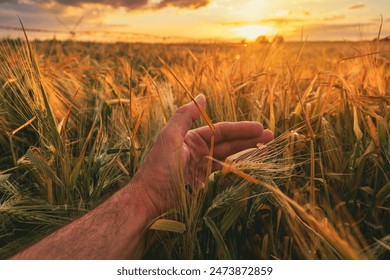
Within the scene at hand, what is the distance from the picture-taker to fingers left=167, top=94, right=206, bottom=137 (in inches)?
41.2

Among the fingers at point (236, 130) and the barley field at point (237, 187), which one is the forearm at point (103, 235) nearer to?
the barley field at point (237, 187)

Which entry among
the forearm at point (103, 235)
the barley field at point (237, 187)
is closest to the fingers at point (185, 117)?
the barley field at point (237, 187)

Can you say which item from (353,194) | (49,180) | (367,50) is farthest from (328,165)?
(49,180)

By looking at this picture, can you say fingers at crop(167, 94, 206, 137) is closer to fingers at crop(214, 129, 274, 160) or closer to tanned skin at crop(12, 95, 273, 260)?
tanned skin at crop(12, 95, 273, 260)

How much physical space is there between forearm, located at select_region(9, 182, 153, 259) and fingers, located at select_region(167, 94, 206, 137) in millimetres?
222

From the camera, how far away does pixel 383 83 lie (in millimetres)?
1303

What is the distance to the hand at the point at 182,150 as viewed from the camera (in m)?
0.99

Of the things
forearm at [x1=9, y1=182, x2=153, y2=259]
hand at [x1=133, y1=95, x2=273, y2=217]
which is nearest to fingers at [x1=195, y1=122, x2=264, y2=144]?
hand at [x1=133, y1=95, x2=273, y2=217]

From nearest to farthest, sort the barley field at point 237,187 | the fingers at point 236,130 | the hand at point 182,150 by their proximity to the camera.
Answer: the barley field at point 237,187 < the hand at point 182,150 < the fingers at point 236,130

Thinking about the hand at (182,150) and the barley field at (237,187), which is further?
the hand at (182,150)

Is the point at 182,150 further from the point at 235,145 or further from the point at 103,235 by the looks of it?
the point at 103,235

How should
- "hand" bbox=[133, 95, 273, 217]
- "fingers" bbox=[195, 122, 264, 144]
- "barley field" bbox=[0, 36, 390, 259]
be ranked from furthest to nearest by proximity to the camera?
1. "fingers" bbox=[195, 122, 264, 144]
2. "hand" bbox=[133, 95, 273, 217]
3. "barley field" bbox=[0, 36, 390, 259]

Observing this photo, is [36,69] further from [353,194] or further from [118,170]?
[353,194]
